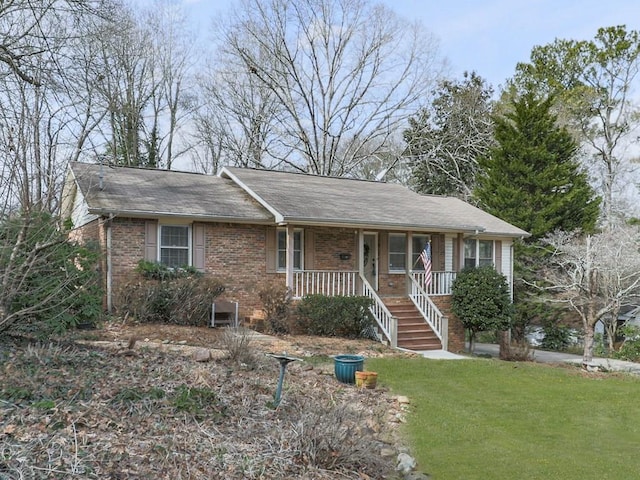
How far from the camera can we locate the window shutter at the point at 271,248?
16.0 m

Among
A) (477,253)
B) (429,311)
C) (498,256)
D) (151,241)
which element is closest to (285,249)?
(151,241)

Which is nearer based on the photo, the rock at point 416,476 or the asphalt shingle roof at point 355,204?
the rock at point 416,476

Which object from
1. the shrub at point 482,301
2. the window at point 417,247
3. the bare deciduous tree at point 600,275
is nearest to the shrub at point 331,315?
the shrub at point 482,301

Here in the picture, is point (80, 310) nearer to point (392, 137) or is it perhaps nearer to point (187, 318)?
point (187, 318)

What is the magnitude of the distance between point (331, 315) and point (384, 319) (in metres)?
1.70

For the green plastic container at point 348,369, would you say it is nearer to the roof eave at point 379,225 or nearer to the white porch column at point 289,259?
the white porch column at point 289,259

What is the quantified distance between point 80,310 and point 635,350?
17174mm

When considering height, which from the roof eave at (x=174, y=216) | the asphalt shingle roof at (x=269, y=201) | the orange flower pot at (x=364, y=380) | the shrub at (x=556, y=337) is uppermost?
the asphalt shingle roof at (x=269, y=201)

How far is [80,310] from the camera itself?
8703 millimetres

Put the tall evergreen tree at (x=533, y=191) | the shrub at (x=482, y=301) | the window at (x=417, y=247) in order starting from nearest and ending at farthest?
1. the shrub at (x=482, y=301)
2. the window at (x=417, y=247)
3. the tall evergreen tree at (x=533, y=191)

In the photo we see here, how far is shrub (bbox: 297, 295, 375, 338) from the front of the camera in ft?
47.5

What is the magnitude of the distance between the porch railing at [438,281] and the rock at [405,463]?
470 inches

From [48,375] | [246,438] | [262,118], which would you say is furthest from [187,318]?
[262,118]

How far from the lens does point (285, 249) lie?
653 inches
